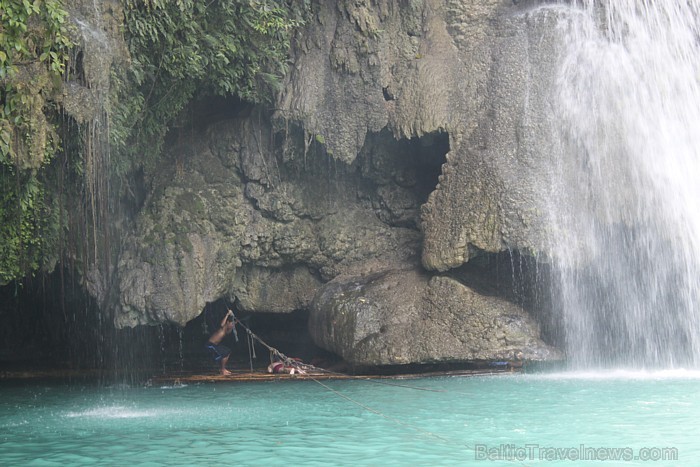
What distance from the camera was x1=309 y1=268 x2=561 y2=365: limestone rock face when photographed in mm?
14727

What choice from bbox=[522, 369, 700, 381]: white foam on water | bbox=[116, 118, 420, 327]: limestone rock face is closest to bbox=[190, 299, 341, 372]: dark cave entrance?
bbox=[116, 118, 420, 327]: limestone rock face

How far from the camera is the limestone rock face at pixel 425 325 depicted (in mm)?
14727

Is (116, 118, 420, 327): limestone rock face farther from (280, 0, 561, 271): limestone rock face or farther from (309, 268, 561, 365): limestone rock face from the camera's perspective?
(309, 268, 561, 365): limestone rock face

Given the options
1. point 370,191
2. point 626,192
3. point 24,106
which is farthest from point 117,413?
point 626,192

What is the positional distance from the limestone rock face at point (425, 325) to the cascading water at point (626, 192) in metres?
1.25

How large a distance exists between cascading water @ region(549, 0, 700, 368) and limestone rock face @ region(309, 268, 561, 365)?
1.25 metres

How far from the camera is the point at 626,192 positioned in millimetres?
15070

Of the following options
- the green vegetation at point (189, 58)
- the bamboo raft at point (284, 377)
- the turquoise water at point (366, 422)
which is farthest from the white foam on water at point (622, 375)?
the green vegetation at point (189, 58)

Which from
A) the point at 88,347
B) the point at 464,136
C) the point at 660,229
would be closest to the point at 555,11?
the point at 464,136

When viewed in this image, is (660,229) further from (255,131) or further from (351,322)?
(255,131)

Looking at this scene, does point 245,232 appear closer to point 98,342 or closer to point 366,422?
point 98,342

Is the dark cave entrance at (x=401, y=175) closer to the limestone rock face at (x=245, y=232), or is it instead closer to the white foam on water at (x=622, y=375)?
the limestone rock face at (x=245, y=232)

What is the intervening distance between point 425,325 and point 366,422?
5165 mm

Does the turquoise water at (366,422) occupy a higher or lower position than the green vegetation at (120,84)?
lower
